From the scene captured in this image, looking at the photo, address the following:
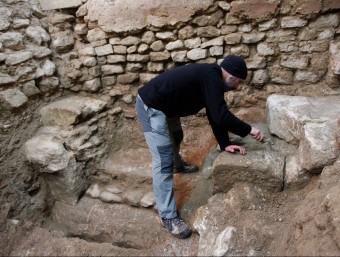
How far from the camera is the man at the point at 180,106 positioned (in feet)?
7.89

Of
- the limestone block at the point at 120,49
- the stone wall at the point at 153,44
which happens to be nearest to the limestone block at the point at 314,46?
the stone wall at the point at 153,44

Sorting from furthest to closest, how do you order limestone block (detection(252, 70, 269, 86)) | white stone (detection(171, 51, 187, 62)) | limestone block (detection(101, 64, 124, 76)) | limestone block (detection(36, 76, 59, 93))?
limestone block (detection(101, 64, 124, 76)) < limestone block (detection(36, 76, 59, 93)) < white stone (detection(171, 51, 187, 62)) < limestone block (detection(252, 70, 269, 86))

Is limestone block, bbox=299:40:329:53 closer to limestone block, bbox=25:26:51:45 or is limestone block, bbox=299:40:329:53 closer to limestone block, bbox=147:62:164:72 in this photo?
limestone block, bbox=147:62:164:72

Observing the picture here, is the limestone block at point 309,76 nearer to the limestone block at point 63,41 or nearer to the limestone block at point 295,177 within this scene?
the limestone block at point 295,177

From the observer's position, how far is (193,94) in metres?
2.52

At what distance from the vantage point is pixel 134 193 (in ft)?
10.4

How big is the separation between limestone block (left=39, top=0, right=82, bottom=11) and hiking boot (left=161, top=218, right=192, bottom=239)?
2470 mm

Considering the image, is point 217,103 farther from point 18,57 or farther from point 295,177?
point 18,57

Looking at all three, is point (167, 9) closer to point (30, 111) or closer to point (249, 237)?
point (30, 111)

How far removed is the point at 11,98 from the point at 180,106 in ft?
5.64

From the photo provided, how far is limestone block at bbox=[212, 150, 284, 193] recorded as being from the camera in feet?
8.30

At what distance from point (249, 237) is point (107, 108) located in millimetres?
2143

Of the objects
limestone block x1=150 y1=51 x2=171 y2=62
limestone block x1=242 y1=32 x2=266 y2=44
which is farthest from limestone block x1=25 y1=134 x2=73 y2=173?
limestone block x1=242 y1=32 x2=266 y2=44

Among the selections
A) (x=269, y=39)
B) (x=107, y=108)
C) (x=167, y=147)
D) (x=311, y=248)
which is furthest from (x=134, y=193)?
(x=269, y=39)
